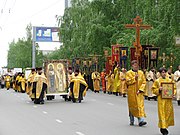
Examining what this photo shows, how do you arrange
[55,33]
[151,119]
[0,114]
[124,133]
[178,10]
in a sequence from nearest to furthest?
[124,133] → [151,119] → [0,114] → [178,10] → [55,33]

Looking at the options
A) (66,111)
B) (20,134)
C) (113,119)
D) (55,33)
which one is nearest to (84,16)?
(55,33)

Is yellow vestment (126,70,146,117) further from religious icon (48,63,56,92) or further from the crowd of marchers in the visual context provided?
religious icon (48,63,56,92)

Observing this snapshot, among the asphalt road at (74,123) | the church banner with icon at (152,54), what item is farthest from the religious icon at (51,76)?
the church banner with icon at (152,54)

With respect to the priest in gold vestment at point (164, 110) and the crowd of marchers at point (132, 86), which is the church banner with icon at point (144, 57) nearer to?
the crowd of marchers at point (132, 86)

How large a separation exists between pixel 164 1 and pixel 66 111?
10.4m

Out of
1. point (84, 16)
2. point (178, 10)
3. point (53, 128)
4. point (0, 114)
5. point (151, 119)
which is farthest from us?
point (84, 16)

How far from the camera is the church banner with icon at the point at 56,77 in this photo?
2541 centimetres

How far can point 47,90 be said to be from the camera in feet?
83.4

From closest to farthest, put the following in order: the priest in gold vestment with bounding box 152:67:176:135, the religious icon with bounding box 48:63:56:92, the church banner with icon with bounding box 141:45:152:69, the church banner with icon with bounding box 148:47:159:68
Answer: the priest in gold vestment with bounding box 152:67:176:135 → the religious icon with bounding box 48:63:56:92 → the church banner with icon with bounding box 148:47:159:68 → the church banner with icon with bounding box 141:45:152:69

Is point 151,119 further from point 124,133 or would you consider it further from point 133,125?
point 124,133

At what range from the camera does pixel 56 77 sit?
25.6 m

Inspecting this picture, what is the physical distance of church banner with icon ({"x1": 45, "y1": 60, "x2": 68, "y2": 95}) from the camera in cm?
2541

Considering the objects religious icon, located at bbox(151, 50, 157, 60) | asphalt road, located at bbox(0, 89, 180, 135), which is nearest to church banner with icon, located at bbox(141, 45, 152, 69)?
religious icon, located at bbox(151, 50, 157, 60)

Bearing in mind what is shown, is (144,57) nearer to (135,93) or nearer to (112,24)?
(135,93)
